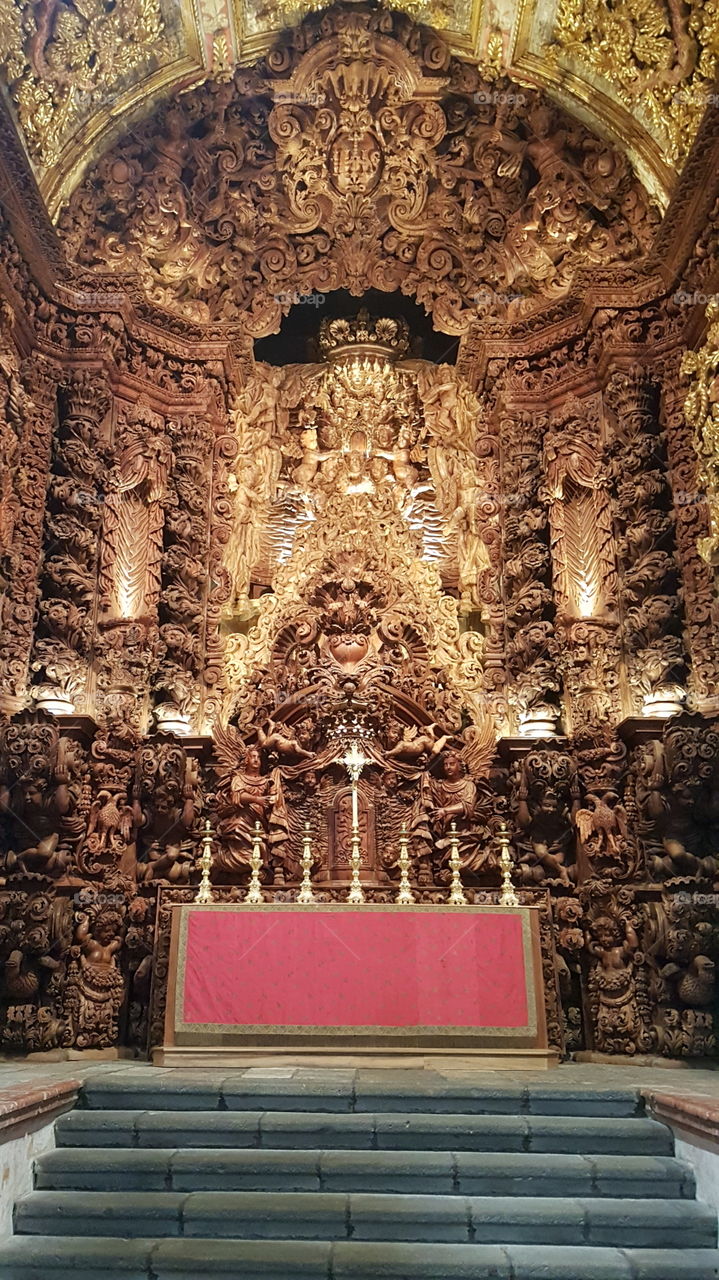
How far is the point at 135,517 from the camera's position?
11.0 meters

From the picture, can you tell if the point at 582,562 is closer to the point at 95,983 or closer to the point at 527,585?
the point at 527,585

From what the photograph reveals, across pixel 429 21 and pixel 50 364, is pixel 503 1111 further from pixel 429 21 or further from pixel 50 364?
pixel 429 21

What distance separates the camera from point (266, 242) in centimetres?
1288

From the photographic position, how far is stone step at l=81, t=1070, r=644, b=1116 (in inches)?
229

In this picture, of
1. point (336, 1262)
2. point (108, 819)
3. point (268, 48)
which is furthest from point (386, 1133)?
point (268, 48)

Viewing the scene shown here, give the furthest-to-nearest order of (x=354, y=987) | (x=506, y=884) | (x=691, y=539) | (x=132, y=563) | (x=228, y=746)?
(x=228, y=746)
(x=132, y=563)
(x=691, y=539)
(x=506, y=884)
(x=354, y=987)

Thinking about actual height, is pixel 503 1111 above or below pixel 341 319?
below

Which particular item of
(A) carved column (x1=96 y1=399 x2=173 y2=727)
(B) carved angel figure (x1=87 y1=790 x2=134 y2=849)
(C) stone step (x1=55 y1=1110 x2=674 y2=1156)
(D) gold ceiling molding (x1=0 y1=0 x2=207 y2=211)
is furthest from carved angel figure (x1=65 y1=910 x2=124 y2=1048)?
(D) gold ceiling molding (x1=0 y1=0 x2=207 y2=211)

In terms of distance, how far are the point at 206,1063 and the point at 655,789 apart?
15.6 ft

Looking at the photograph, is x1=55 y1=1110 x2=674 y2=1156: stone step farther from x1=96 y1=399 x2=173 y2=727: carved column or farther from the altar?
x1=96 y1=399 x2=173 y2=727: carved column

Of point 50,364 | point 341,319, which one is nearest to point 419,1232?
point 50,364

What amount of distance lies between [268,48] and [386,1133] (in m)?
13.1

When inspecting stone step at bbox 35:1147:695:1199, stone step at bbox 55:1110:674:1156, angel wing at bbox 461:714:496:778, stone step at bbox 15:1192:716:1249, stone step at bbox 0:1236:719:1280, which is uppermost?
angel wing at bbox 461:714:496:778

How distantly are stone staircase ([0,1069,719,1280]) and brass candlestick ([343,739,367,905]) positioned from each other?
235 cm
